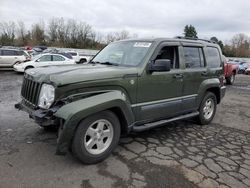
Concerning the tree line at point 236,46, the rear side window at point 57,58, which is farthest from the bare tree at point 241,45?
the rear side window at point 57,58

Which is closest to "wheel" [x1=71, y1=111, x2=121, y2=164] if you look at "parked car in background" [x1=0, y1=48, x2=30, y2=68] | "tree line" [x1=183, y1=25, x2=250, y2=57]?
"parked car in background" [x1=0, y1=48, x2=30, y2=68]

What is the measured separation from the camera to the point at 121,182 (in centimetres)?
356

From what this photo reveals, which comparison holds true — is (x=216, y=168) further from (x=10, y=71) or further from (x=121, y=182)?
(x=10, y=71)

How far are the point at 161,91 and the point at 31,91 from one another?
7.44 feet

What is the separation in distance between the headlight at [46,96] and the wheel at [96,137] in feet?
1.82

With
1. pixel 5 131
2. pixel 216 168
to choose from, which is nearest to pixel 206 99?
pixel 216 168

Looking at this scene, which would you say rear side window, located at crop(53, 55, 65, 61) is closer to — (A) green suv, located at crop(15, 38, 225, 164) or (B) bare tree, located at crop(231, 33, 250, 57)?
(A) green suv, located at crop(15, 38, 225, 164)

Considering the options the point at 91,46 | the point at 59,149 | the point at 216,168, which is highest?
the point at 91,46

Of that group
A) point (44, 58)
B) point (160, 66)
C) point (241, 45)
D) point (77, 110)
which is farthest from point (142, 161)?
point (241, 45)

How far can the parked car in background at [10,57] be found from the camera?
1931 centimetres

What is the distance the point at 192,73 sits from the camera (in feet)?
18.6

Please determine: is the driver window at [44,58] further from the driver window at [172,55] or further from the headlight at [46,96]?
the headlight at [46,96]

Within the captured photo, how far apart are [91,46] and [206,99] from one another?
189 feet

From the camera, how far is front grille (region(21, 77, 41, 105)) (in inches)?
160
